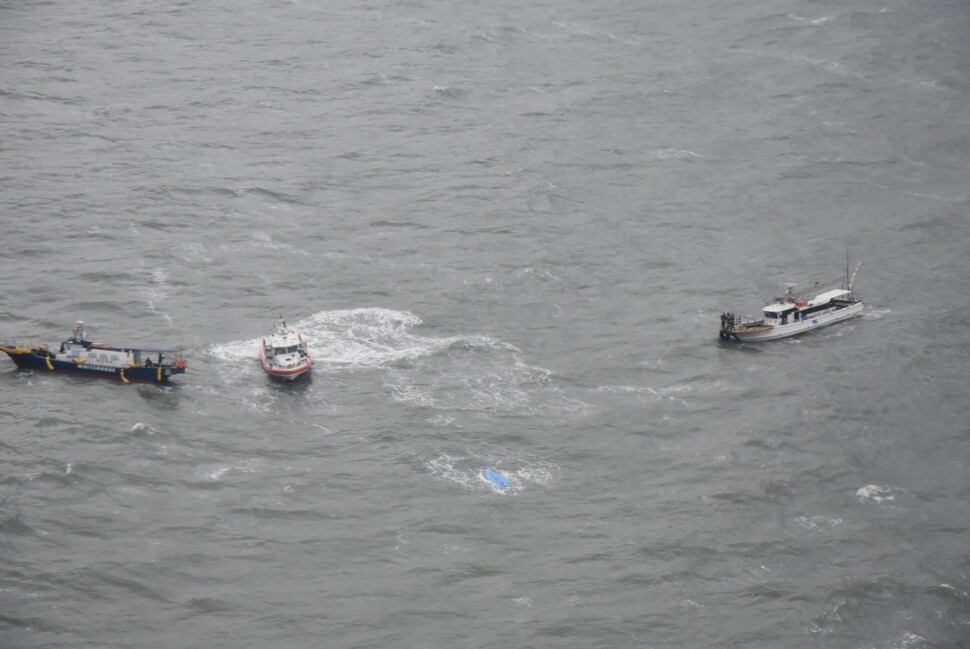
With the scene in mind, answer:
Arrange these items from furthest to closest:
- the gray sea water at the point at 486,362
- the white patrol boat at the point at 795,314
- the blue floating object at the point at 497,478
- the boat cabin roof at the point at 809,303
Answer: the boat cabin roof at the point at 809,303
the white patrol boat at the point at 795,314
the blue floating object at the point at 497,478
the gray sea water at the point at 486,362

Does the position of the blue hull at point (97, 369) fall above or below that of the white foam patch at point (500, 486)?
above

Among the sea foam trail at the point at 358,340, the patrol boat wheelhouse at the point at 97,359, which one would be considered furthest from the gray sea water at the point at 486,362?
the patrol boat wheelhouse at the point at 97,359

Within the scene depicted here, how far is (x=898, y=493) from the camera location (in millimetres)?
108000

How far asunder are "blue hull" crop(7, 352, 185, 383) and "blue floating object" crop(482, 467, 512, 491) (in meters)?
31.5

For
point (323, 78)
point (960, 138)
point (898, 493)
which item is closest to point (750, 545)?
point (898, 493)

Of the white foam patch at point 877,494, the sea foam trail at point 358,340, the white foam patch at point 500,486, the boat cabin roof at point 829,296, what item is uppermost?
the boat cabin roof at point 829,296

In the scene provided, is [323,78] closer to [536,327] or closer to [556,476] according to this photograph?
[536,327]

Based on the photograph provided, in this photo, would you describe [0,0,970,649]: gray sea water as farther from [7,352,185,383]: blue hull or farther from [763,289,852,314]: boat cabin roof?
[763,289,852,314]: boat cabin roof

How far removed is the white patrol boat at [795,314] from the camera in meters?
132

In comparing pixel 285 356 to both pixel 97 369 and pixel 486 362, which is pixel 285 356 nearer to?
pixel 97 369

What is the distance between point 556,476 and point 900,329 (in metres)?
47.7

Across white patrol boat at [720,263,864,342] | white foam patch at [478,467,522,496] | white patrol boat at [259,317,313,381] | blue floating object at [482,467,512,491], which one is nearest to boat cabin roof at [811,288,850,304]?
white patrol boat at [720,263,864,342]

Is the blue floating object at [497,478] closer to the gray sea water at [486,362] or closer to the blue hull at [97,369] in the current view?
the gray sea water at [486,362]

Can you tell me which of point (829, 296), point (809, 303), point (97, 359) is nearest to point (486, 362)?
point (809, 303)
